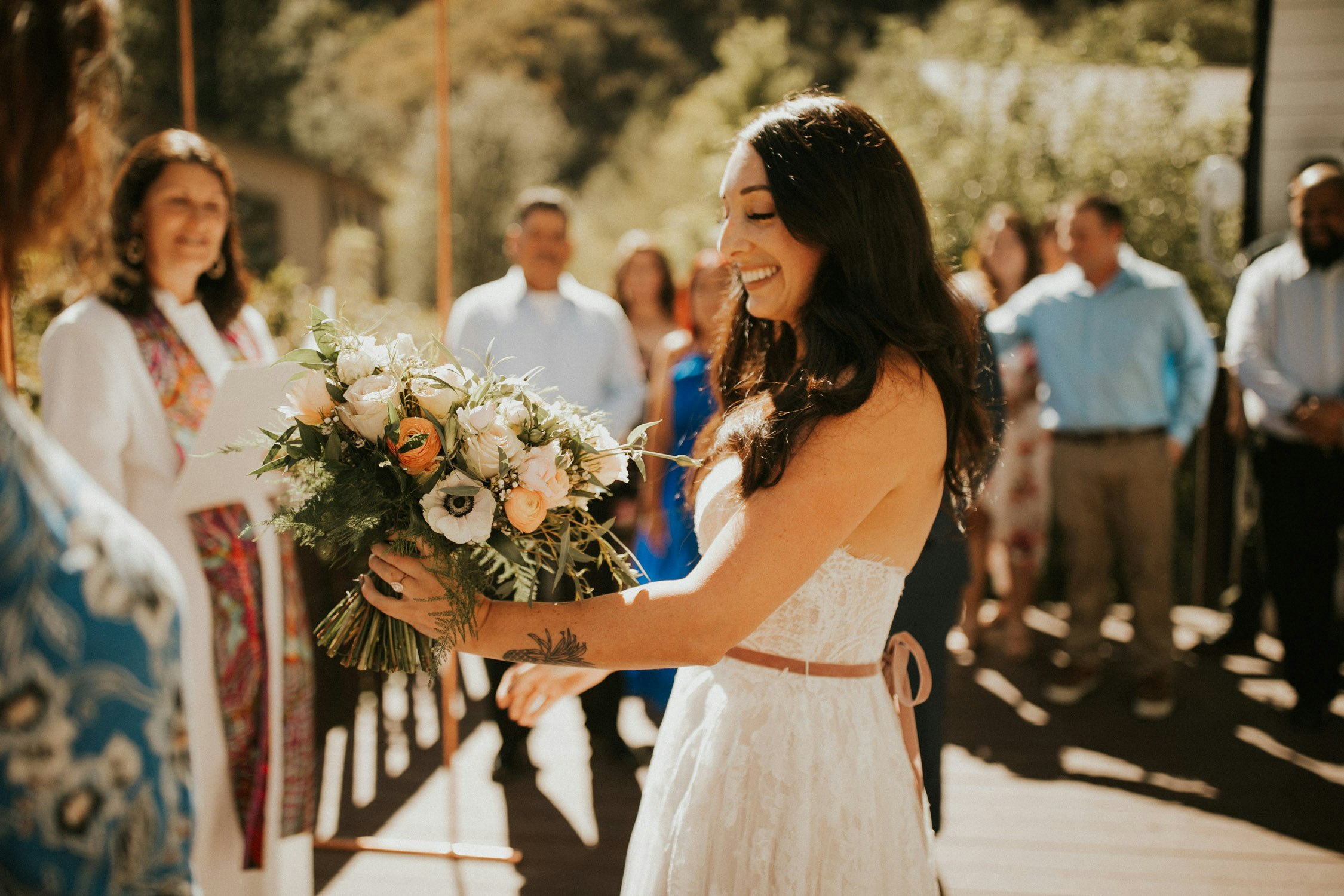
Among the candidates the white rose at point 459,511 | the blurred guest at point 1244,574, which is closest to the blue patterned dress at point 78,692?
the white rose at point 459,511

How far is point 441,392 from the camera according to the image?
1496 mm

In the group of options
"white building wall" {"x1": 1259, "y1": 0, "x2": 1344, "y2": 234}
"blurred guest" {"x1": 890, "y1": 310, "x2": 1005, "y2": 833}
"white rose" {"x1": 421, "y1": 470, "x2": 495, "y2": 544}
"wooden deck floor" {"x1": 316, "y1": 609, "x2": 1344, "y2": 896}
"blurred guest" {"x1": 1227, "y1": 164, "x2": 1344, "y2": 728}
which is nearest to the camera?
"white rose" {"x1": 421, "y1": 470, "x2": 495, "y2": 544}

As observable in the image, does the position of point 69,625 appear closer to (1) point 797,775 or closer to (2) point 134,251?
(1) point 797,775

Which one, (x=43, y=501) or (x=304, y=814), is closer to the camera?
(x=43, y=501)

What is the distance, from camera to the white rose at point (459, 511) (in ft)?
4.59

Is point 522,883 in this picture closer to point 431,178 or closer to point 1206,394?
point 1206,394

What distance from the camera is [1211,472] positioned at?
5.76 metres

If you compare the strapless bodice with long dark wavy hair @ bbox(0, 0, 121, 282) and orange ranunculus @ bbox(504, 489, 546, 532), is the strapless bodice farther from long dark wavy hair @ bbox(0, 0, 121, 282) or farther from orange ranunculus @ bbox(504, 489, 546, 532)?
long dark wavy hair @ bbox(0, 0, 121, 282)

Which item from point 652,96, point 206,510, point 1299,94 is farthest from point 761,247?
point 652,96

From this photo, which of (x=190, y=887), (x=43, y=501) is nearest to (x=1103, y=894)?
(x=190, y=887)

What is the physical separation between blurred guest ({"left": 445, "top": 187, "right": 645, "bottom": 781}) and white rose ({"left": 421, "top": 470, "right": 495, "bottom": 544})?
9.26 ft

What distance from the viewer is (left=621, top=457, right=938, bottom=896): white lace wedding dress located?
1531 mm

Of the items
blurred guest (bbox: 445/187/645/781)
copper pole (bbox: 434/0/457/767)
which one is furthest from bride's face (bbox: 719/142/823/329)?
blurred guest (bbox: 445/187/645/781)

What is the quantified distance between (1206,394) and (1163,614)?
3.32 feet
